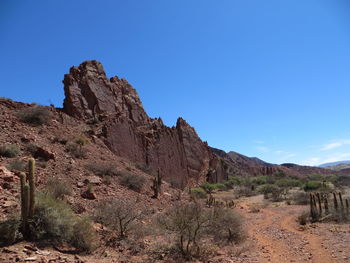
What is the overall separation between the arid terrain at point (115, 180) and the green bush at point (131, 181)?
7 cm

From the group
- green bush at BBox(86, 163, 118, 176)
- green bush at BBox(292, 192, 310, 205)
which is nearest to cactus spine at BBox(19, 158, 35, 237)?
green bush at BBox(86, 163, 118, 176)

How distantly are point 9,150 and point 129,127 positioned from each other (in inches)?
639

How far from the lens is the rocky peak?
29.6m

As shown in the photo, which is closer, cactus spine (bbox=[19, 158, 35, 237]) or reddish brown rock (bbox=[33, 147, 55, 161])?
cactus spine (bbox=[19, 158, 35, 237])

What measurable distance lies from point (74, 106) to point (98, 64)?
8.06 meters

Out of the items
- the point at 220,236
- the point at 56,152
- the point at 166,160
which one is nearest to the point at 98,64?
the point at 166,160

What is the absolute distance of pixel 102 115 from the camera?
30.9 metres

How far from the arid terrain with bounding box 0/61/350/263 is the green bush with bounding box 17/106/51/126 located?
0.09 metres

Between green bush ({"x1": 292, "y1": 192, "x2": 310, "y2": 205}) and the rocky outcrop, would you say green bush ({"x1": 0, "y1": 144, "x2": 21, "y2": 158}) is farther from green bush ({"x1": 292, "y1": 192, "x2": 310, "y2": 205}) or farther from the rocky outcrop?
green bush ({"x1": 292, "y1": 192, "x2": 310, "y2": 205})

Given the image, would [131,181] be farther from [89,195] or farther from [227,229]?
[227,229]

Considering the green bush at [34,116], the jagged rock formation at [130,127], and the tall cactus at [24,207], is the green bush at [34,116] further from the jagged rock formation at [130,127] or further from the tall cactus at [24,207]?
the tall cactus at [24,207]

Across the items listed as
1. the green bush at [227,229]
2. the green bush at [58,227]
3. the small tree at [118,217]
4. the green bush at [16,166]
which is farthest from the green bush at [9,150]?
the green bush at [227,229]

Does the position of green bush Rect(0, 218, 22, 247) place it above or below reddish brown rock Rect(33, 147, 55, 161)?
below

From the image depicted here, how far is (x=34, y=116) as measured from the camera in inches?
877
